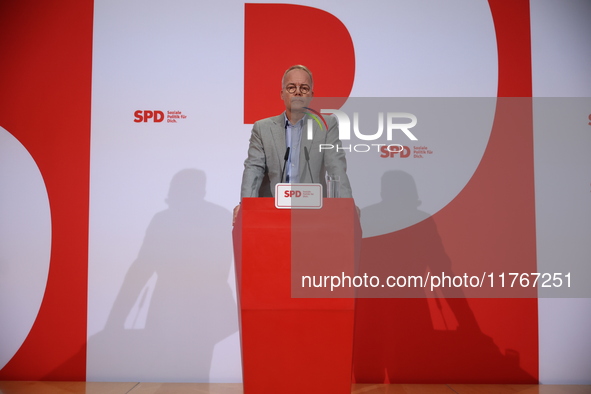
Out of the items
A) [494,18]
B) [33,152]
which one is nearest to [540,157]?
[494,18]

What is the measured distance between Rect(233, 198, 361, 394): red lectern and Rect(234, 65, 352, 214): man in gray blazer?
855mm

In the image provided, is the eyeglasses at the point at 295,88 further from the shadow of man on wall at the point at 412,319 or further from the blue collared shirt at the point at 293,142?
the shadow of man on wall at the point at 412,319

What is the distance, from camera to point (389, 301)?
4012mm

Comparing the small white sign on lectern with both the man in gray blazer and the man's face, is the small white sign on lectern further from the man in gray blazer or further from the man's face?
the man's face

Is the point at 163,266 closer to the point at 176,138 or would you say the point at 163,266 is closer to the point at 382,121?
the point at 176,138

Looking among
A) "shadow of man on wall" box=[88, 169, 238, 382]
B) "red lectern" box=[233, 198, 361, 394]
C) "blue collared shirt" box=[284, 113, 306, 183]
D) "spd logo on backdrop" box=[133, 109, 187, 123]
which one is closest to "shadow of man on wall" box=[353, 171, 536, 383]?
"shadow of man on wall" box=[88, 169, 238, 382]

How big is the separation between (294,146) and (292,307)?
45.7 inches

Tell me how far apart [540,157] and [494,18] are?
1097mm

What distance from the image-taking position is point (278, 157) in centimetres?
303

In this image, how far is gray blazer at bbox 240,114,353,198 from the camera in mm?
3004

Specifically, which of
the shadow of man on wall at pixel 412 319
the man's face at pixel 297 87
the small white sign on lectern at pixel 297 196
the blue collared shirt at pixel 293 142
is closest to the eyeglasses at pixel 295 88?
the man's face at pixel 297 87

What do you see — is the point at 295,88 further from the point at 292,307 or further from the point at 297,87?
the point at 292,307

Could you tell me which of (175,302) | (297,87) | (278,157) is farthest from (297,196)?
(175,302)

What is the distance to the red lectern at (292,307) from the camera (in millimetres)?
2135
